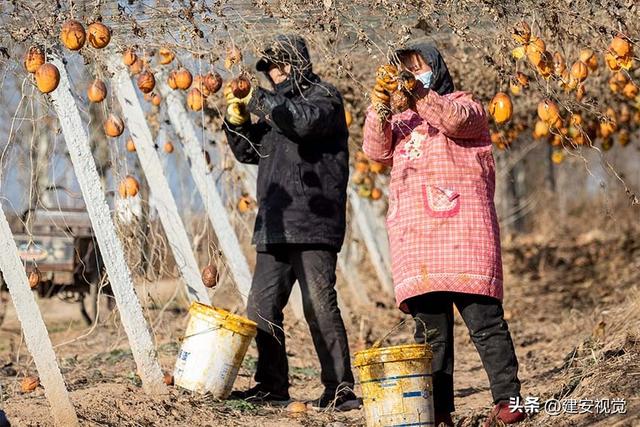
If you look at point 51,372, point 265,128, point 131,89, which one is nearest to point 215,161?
point 131,89

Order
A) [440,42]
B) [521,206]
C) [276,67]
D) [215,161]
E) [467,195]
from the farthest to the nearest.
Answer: [521,206], [215,161], [440,42], [276,67], [467,195]

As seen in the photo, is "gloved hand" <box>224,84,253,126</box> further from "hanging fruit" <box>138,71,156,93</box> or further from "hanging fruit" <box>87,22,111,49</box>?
"hanging fruit" <box>87,22,111,49</box>

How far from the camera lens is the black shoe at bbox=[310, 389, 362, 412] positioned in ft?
17.5

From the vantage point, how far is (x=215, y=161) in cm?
798

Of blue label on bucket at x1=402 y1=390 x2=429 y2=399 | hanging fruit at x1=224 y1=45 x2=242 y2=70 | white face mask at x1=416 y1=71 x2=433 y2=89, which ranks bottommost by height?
blue label on bucket at x1=402 y1=390 x2=429 y2=399

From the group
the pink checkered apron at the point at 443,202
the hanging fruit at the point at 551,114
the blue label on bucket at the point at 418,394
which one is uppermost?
the hanging fruit at the point at 551,114

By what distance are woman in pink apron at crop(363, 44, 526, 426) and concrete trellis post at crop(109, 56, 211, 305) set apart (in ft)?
6.10

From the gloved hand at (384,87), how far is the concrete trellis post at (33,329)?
5.44ft

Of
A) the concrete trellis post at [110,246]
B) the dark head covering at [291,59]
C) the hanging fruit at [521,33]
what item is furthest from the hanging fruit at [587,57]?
the concrete trellis post at [110,246]

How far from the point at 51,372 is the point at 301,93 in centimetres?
167

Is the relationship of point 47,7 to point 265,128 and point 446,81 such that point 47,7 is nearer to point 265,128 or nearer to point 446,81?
point 265,128

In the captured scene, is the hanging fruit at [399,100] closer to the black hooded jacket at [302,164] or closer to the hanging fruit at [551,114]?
the hanging fruit at [551,114]

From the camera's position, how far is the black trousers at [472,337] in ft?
14.5

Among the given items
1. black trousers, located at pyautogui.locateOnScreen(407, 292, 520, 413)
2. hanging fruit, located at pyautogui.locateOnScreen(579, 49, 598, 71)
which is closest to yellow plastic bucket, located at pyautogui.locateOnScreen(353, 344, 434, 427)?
black trousers, located at pyautogui.locateOnScreen(407, 292, 520, 413)
